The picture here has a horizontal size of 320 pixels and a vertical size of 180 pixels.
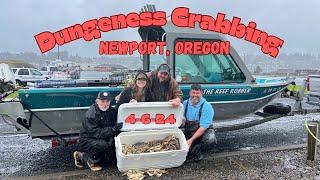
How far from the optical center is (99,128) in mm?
5363

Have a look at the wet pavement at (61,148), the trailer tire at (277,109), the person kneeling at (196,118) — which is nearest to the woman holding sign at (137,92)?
the person kneeling at (196,118)

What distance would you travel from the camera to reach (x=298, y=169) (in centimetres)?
558

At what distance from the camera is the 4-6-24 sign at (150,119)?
213 inches

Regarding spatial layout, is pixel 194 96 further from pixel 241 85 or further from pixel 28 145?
pixel 28 145

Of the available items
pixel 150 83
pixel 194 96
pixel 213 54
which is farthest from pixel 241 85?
pixel 150 83

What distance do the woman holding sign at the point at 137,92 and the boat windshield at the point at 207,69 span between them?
925mm

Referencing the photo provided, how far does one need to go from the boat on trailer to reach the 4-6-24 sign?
677mm

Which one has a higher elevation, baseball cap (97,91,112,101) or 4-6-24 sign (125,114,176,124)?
baseball cap (97,91,112,101)

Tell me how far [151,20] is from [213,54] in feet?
4.18

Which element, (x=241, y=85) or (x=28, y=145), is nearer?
(x=241, y=85)

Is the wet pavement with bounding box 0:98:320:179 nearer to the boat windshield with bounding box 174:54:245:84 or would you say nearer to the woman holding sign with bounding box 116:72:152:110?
the woman holding sign with bounding box 116:72:152:110

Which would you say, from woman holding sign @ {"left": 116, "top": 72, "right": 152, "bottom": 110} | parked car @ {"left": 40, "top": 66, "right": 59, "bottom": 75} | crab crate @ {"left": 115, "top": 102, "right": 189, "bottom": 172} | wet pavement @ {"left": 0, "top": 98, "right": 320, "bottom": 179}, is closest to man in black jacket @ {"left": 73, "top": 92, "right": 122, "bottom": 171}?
crab crate @ {"left": 115, "top": 102, "right": 189, "bottom": 172}

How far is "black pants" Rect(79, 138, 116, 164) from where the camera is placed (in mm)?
5333

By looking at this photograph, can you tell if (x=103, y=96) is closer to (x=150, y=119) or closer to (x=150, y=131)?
(x=150, y=119)
